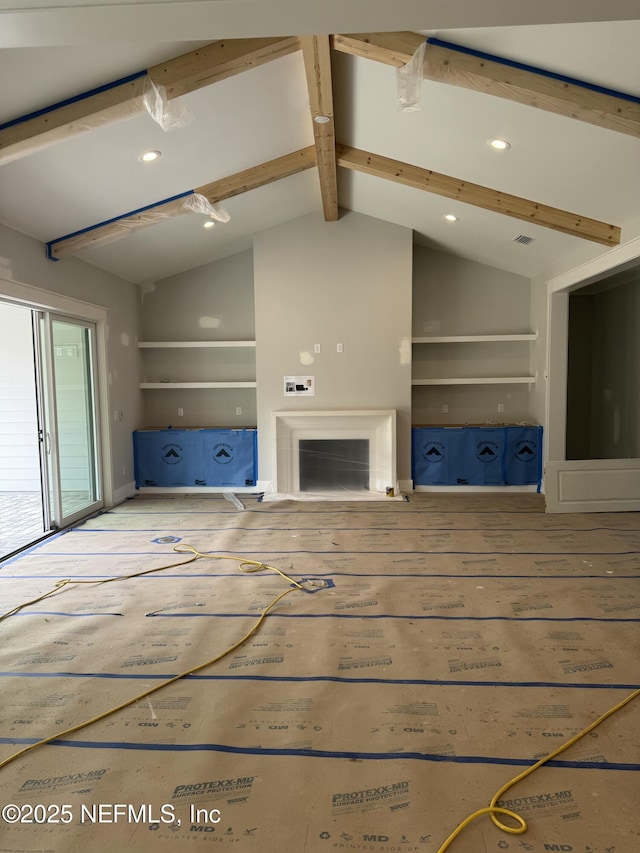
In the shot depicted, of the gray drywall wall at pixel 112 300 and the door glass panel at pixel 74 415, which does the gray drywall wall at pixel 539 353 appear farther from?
the door glass panel at pixel 74 415

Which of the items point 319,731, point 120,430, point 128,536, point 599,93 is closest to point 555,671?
point 319,731

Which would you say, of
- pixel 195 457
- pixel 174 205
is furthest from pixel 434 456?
pixel 174 205

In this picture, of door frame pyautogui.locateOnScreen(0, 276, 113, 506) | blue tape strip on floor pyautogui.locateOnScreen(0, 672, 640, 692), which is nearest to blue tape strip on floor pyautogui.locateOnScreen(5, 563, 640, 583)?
blue tape strip on floor pyautogui.locateOnScreen(0, 672, 640, 692)

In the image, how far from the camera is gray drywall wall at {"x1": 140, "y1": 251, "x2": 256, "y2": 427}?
23.1ft

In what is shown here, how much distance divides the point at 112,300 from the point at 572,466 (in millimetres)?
5384

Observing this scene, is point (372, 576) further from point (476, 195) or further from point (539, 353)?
point (539, 353)

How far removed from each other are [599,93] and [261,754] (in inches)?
149

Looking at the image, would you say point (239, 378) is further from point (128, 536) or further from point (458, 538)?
point (458, 538)

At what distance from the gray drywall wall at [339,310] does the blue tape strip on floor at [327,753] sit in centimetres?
463

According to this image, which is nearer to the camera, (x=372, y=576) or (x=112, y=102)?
(x=112, y=102)

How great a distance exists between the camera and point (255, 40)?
3.15 metres

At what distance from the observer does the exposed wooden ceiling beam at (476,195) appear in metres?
4.65

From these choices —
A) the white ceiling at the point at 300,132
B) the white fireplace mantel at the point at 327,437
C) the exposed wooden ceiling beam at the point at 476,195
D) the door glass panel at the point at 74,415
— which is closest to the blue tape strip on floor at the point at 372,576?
the door glass panel at the point at 74,415

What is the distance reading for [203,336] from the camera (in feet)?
23.2
